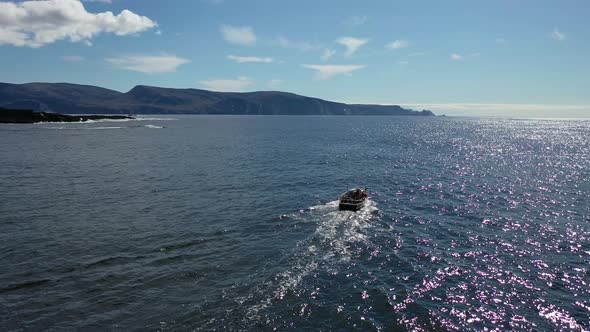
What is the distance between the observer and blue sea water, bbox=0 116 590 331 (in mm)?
23422

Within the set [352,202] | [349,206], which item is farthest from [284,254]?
[352,202]

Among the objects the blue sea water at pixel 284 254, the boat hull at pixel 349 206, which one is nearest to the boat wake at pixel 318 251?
the blue sea water at pixel 284 254

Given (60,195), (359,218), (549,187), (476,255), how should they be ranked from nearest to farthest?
(476,255), (359,218), (60,195), (549,187)

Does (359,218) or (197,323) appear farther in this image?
(359,218)

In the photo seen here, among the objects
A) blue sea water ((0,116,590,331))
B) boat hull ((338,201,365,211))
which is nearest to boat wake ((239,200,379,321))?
blue sea water ((0,116,590,331))

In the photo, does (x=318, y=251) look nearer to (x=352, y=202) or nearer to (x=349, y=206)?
(x=349, y=206)

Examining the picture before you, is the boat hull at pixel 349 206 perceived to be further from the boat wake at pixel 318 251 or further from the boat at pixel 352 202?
the boat wake at pixel 318 251

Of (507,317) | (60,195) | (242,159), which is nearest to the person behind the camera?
(507,317)

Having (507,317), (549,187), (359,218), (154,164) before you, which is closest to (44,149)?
(154,164)

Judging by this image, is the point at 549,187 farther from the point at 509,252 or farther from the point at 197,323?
the point at 197,323

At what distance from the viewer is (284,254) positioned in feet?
106

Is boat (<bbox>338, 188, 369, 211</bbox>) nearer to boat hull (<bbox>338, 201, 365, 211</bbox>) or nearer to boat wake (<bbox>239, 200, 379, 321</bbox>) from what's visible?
boat hull (<bbox>338, 201, 365, 211</bbox>)

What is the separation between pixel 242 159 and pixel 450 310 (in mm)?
72433

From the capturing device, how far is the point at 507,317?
23.9 metres
